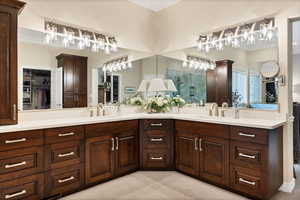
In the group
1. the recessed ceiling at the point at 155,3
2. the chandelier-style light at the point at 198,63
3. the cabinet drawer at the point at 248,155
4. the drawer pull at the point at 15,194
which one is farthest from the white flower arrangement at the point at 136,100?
the drawer pull at the point at 15,194

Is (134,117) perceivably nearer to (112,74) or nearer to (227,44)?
(112,74)

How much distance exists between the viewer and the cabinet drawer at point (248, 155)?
207 centimetres

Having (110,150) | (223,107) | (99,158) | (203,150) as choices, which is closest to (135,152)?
(110,150)

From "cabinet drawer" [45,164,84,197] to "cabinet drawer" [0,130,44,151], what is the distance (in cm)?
39

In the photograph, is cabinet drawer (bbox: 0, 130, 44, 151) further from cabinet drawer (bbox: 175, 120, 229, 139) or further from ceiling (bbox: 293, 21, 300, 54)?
ceiling (bbox: 293, 21, 300, 54)

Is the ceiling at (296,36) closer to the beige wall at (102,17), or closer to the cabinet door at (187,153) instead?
the beige wall at (102,17)

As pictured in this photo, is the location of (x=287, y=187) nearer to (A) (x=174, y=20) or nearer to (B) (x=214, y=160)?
(B) (x=214, y=160)

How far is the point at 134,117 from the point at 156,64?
4.83ft

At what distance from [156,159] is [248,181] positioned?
132 centimetres

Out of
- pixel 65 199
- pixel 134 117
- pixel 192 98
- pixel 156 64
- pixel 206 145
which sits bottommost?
pixel 65 199

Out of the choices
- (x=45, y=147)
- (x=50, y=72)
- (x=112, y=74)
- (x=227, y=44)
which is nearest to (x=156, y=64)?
(x=112, y=74)

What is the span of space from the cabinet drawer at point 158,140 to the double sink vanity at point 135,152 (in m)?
0.02

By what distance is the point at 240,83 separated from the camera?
2.88 meters

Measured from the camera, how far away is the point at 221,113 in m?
2.93
